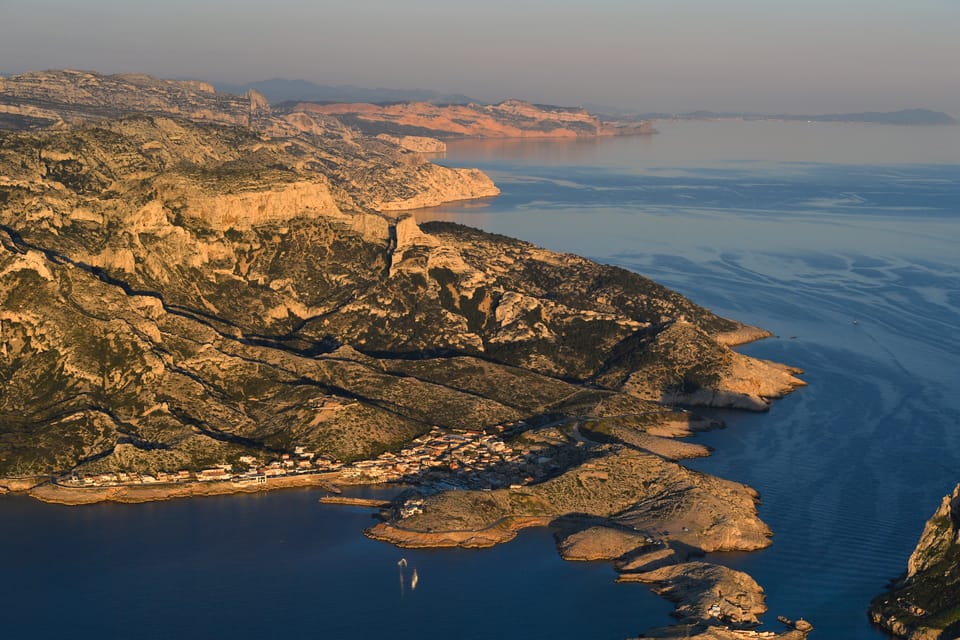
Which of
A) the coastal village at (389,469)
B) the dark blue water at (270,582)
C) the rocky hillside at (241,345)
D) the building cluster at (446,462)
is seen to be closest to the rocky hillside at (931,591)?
the dark blue water at (270,582)

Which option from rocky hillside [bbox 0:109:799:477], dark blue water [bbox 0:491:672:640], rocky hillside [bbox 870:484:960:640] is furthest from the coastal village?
rocky hillside [bbox 870:484:960:640]

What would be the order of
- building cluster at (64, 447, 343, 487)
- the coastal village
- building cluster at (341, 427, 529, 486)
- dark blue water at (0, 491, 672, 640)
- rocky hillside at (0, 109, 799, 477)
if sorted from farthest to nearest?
1. rocky hillside at (0, 109, 799, 477)
2. building cluster at (341, 427, 529, 486)
3. the coastal village
4. building cluster at (64, 447, 343, 487)
5. dark blue water at (0, 491, 672, 640)

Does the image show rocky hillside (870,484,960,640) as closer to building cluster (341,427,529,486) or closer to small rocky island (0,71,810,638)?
small rocky island (0,71,810,638)

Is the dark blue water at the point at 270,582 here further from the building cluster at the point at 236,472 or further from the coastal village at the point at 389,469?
the coastal village at the point at 389,469

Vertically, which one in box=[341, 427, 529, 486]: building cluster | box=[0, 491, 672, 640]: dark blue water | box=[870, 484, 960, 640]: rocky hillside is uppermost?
box=[870, 484, 960, 640]: rocky hillside

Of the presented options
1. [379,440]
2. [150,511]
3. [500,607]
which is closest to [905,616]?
[500,607]

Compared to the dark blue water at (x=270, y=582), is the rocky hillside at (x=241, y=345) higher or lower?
higher
